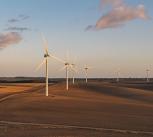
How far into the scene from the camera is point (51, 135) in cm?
2998

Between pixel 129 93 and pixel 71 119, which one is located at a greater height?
pixel 129 93

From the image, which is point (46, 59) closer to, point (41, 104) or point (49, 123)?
point (41, 104)

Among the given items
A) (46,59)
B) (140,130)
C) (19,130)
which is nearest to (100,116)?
(140,130)

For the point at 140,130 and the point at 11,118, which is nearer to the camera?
the point at 140,130

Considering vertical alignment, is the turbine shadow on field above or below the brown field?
above

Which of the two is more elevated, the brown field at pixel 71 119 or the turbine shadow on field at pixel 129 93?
the turbine shadow on field at pixel 129 93

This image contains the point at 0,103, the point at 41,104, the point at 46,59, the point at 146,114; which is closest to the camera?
the point at 146,114

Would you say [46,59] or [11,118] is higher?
[46,59]

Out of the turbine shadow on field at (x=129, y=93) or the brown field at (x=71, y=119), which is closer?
the brown field at (x=71, y=119)

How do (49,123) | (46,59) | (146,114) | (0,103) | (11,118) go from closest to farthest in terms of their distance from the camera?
(49,123) < (11,118) < (146,114) < (0,103) < (46,59)

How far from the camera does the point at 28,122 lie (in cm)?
3759

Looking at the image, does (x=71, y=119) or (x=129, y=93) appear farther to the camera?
(x=129, y=93)

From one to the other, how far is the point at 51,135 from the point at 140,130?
7068mm

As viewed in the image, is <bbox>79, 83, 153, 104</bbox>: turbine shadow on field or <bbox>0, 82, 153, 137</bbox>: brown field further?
<bbox>79, 83, 153, 104</bbox>: turbine shadow on field
